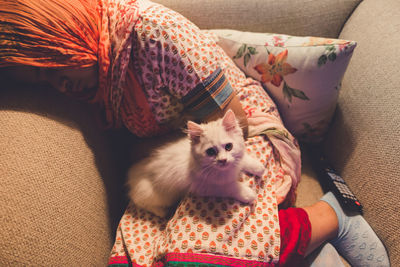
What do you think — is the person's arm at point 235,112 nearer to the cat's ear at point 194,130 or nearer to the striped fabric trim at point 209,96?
the striped fabric trim at point 209,96

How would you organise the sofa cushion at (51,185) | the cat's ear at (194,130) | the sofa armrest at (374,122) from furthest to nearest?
1. the sofa armrest at (374,122)
2. the cat's ear at (194,130)
3. the sofa cushion at (51,185)

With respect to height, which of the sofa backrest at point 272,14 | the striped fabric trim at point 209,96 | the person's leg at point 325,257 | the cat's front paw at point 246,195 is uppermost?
the sofa backrest at point 272,14

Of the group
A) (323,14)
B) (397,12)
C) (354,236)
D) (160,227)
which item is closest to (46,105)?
(160,227)

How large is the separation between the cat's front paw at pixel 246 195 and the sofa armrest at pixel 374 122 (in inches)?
18.5

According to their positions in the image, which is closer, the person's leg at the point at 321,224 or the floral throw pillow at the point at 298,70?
the person's leg at the point at 321,224

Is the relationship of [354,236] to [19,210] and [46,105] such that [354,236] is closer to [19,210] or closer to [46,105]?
[19,210]

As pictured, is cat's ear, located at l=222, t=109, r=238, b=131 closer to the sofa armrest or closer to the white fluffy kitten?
the white fluffy kitten

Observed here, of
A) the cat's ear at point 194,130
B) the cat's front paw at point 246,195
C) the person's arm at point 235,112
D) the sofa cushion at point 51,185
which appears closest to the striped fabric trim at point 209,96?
the person's arm at point 235,112

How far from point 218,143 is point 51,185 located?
52 centimetres

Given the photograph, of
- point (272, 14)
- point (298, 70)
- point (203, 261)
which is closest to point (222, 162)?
point (203, 261)

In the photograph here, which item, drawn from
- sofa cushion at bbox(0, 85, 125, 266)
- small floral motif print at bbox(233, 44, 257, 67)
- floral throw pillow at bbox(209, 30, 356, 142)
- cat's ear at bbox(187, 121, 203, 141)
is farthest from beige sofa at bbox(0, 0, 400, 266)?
cat's ear at bbox(187, 121, 203, 141)

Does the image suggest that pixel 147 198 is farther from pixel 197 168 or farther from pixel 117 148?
pixel 117 148

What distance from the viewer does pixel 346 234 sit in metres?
0.90

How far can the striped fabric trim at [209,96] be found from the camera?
799mm
